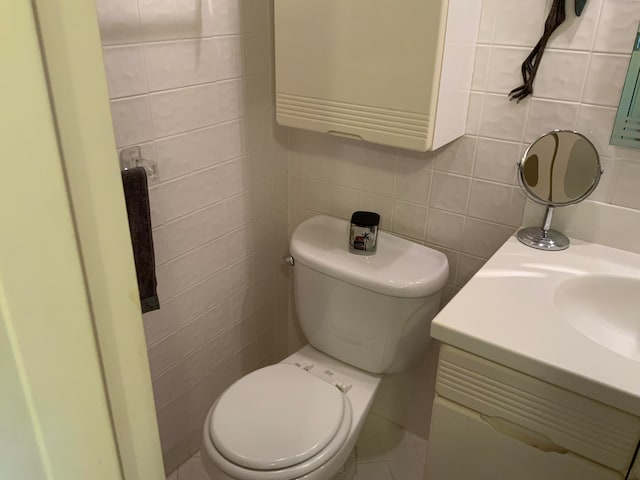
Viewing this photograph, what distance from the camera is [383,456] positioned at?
1683 millimetres

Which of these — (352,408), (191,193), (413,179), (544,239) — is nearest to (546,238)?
(544,239)

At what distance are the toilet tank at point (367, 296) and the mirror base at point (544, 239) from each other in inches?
8.5

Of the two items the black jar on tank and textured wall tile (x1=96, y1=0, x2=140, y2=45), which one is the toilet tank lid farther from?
textured wall tile (x1=96, y1=0, x2=140, y2=45)

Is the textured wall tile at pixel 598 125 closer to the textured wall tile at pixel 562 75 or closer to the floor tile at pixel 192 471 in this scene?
the textured wall tile at pixel 562 75

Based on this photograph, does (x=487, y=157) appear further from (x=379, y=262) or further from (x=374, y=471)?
(x=374, y=471)

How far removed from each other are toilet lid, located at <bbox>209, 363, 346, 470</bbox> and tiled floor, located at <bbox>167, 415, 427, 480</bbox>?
1.49 feet

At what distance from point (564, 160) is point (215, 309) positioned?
0.98 metres

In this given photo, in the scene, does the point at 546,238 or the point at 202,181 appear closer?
the point at 546,238

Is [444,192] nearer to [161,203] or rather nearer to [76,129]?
[161,203]

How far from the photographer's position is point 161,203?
1262 mm

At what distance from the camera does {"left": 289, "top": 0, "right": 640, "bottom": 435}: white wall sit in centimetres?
108

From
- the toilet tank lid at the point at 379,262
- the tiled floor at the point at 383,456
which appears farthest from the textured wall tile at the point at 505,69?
the tiled floor at the point at 383,456

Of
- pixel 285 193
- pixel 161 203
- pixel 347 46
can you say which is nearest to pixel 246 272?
pixel 285 193

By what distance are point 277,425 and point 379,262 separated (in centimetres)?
47
